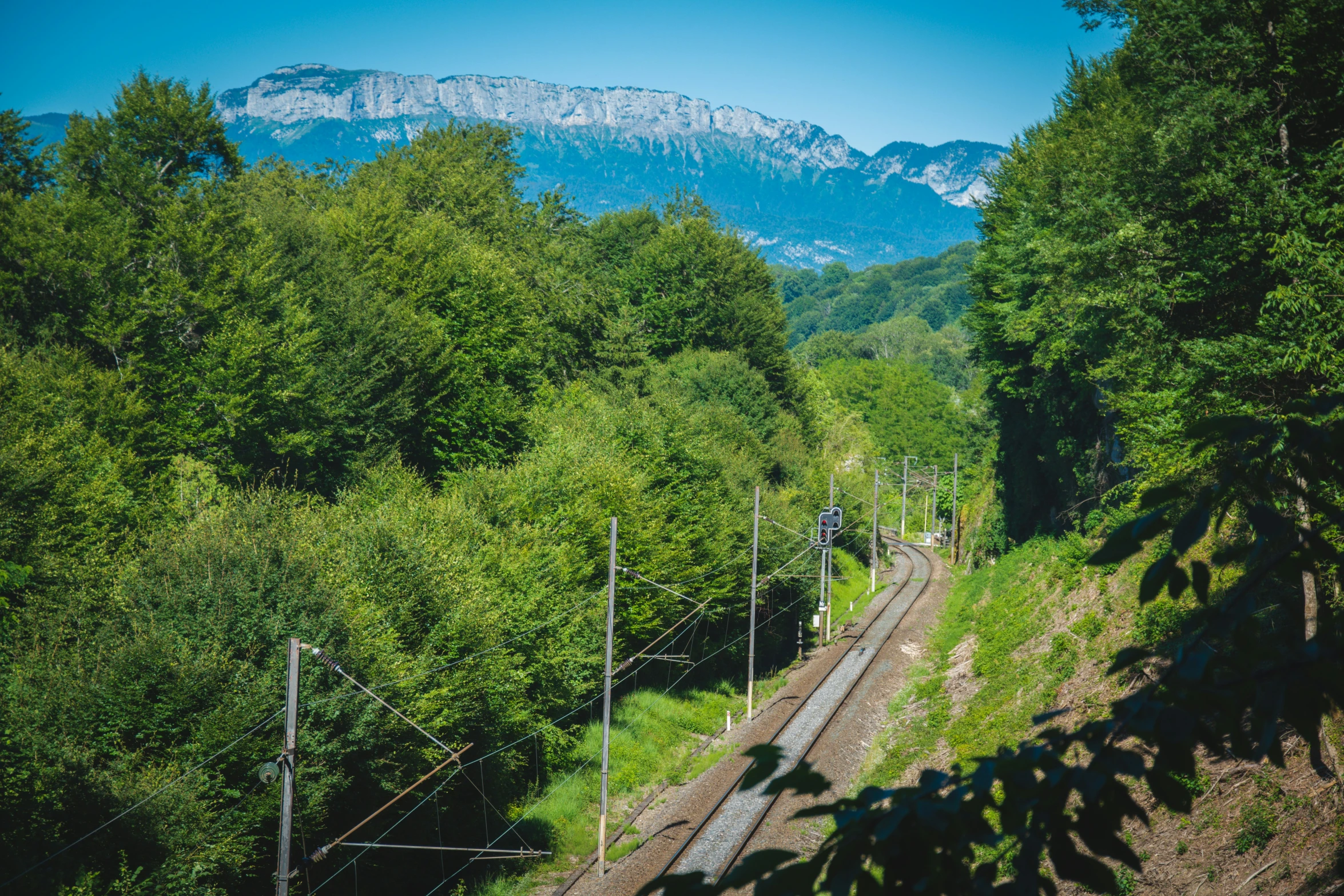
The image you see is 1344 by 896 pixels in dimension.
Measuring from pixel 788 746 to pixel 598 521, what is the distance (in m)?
10.2

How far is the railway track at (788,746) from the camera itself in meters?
21.4

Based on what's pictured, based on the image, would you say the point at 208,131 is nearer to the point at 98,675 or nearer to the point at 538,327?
the point at 538,327

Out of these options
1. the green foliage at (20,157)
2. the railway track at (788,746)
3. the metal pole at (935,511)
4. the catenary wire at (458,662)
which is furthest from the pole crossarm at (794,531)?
the metal pole at (935,511)

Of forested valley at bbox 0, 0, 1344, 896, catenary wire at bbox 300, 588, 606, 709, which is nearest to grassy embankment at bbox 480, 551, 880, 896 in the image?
forested valley at bbox 0, 0, 1344, 896

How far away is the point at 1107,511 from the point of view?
108ft

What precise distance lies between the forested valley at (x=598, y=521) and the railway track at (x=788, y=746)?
5.17 ft

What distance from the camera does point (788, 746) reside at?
29.1 m

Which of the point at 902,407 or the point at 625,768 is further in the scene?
the point at 902,407

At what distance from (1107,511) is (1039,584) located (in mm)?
5183

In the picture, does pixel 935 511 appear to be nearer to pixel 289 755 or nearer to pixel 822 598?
pixel 822 598

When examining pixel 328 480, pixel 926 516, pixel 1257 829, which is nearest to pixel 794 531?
pixel 328 480

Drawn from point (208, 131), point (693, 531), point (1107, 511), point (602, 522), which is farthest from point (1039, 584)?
point (208, 131)

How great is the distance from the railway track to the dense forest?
4569mm

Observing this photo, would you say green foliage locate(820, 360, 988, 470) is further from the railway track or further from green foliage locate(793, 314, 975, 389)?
the railway track
